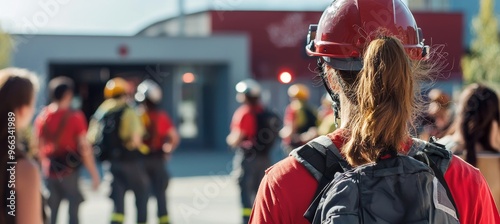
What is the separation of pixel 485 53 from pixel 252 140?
22471mm

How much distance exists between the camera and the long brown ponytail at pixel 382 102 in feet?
6.64

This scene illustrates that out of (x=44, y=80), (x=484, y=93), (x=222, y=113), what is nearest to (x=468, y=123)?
(x=484, y=93)

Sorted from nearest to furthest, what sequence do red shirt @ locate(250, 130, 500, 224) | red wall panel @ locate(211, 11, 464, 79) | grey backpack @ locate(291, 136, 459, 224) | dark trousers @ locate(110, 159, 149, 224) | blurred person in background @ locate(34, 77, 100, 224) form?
1. grey backpack @ locate(291, 136, 459, 224)
2. red shirt @ locate(250, 130, 500, 224)
3. blurred person in background @ locate(34, 77, 100, 224)
4. dark trousers @ locate(110, 159, 149, 224)
5. red wall panel @ locate(211, 11, 464, 79)

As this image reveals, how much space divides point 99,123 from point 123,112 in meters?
0.36

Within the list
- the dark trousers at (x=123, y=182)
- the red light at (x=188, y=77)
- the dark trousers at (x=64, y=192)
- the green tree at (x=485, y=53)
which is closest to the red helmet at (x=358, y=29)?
the dark trousers at (x=64, y=192)

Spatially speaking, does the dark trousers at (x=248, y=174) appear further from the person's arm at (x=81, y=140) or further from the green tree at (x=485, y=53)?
the green tree at (x=485, y=53)

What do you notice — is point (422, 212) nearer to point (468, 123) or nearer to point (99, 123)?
point (468, 123)

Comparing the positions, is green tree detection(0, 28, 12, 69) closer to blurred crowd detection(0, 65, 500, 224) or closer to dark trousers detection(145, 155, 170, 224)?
blurred crowd detection(0, 65, 500, 224)

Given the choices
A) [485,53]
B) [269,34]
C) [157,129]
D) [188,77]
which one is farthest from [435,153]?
[485,53]

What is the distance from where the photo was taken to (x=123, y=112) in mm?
9469

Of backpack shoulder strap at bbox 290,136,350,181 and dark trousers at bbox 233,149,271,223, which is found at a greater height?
backpack shoulder strap at bbox 290,136,350,181

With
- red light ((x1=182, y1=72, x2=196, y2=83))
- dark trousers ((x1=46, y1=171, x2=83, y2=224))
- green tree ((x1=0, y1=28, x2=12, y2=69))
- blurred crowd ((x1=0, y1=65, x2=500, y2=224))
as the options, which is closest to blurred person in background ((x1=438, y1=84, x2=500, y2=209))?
blurred crowd ((x1=0, y1=65, x2=500, y2=224))

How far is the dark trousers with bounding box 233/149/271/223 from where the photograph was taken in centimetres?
1062

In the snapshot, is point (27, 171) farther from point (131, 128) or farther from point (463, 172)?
point (131, 128)
